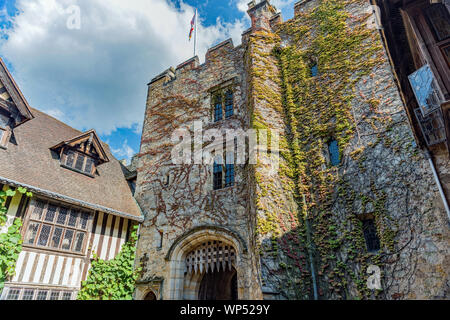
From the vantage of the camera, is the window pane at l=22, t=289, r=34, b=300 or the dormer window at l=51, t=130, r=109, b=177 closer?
the window pane at l=22, t=289, r=34, b=300

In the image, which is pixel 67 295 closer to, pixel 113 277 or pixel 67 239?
pixel 113 277

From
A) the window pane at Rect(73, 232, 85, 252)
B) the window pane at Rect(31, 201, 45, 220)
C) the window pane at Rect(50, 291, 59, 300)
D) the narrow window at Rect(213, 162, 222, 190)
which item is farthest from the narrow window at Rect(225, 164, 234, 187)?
the window pane at Rect(50, 291, 59, 300)

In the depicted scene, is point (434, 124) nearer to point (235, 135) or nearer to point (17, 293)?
point (235, 135)

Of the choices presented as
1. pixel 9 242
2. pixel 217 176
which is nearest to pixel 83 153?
pixel 9 242

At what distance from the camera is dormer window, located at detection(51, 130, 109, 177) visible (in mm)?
9250

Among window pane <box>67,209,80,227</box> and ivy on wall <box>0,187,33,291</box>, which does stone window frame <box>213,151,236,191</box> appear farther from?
ivy on wall <box>0,187,33,291</box>

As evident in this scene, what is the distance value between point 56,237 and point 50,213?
0.68 metres

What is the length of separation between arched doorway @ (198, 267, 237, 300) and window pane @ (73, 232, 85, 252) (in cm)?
380

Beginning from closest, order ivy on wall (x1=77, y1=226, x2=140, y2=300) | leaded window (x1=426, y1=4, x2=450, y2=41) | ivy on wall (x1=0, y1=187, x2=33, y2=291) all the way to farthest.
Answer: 1. leaded window (x1=426, y1=4, x2=450, y2=41)
2. ivy on wall (x1=0, y1=187, x2=33, y2=291)
3. ivy on wall (x1=77, y1=226, x2=140, y2=300)

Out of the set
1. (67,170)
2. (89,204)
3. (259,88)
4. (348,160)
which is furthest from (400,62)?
(67,170)

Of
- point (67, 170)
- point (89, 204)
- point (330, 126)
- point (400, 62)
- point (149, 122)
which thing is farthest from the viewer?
point (149, 122)

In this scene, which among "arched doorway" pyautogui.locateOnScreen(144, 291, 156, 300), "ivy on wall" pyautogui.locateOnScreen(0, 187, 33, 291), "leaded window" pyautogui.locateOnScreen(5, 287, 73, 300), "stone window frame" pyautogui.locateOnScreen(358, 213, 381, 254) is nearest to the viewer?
"stone window frame" pyautogui.locateOnScreen(358, 213, 381, 254)

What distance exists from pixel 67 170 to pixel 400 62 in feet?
32.0

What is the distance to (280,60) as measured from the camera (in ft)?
31.7
